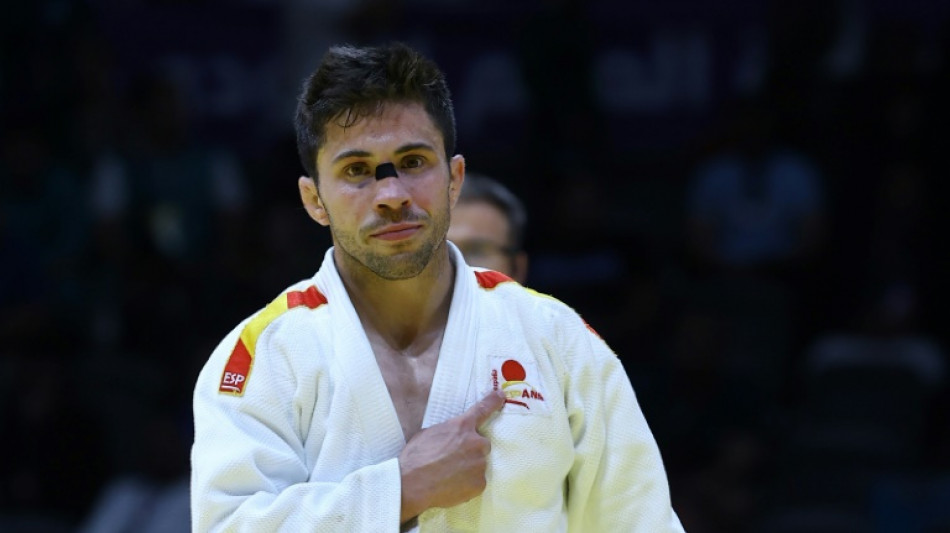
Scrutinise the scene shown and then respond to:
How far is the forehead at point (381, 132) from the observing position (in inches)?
112

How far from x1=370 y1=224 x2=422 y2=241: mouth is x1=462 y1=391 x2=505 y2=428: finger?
368 mm

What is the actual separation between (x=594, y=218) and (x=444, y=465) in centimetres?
495

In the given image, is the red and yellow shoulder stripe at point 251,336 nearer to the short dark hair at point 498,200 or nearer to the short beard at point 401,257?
the short beard at point 401,257

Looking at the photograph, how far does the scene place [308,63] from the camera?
336 inches

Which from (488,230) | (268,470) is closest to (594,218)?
(488,230)

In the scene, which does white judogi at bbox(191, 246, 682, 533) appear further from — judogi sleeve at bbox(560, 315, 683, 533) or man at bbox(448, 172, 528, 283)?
man at bbox(448, 172, 528, 283)

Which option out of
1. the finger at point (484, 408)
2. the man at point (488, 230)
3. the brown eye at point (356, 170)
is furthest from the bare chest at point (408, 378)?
the man at point (488, 230)

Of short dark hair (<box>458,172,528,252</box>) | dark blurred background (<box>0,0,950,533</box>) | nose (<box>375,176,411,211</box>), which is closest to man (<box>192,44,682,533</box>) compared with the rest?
nose (<box>375,176,411,211</box>)

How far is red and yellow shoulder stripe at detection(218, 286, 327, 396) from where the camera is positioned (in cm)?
288

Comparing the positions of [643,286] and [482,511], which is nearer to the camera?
[482,511]

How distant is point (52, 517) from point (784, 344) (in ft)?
13.1

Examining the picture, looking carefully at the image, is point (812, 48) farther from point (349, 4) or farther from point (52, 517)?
point (52, 517)

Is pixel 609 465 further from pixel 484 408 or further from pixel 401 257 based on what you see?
pixel 401 257

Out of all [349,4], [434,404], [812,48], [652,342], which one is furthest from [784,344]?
[434,404]
